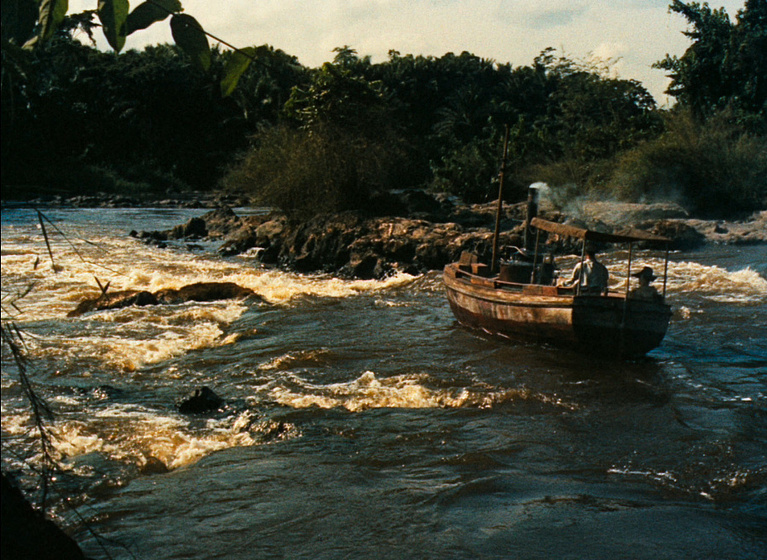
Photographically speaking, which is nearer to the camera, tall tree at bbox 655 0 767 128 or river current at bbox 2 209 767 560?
river current at bbox 2 209 767 560

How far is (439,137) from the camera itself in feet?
166

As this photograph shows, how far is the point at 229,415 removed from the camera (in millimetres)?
8891

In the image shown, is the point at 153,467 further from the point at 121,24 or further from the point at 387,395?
the point at 121,24

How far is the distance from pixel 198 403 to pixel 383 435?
2.12m

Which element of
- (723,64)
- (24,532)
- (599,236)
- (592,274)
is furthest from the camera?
(723,64)

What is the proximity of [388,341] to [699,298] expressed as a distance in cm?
672

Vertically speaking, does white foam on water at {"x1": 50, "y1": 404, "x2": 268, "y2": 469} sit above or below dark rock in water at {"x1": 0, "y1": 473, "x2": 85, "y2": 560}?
below

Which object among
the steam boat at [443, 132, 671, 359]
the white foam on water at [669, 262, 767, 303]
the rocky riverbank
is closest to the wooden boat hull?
the steam boat at [443, 132, 671, 359]

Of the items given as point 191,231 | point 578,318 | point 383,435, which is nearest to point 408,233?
A: point 191,231

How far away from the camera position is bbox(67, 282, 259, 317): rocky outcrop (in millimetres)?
14828

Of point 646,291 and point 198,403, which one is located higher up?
point 646,291

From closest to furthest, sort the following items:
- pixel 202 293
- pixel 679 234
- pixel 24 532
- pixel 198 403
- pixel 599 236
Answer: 1. pixel 24 532
2. pixel 198 403
3. pixel 599 236
4. pixel 202 293
5. pixel 679 234

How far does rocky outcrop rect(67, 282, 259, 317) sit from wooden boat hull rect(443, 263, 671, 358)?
19.5 ft

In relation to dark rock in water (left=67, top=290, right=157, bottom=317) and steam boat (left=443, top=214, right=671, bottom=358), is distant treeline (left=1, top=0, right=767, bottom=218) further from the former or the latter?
steam boat (left=443, top=214, right=671, bottom=358)
